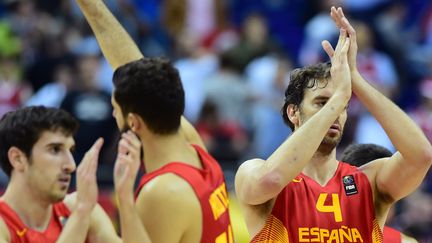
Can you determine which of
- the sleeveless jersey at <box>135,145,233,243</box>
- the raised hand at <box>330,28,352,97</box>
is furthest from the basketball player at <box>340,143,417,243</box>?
the sleeveless jersey at <box>135,145,233,243</box>

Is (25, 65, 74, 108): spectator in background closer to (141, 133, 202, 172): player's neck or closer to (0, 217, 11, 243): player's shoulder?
(0, 217, 11, 243): player's shoulder

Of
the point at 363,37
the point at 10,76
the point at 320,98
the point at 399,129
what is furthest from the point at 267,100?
the point at 399,129

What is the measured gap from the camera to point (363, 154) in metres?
7.93

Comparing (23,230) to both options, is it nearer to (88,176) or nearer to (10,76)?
(88,176)

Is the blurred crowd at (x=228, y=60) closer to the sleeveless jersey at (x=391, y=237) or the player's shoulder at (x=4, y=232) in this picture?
the sleeveless jersey at (x=391, y=237)

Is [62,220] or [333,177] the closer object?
[333,177]

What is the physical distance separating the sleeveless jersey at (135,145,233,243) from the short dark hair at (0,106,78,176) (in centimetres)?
135

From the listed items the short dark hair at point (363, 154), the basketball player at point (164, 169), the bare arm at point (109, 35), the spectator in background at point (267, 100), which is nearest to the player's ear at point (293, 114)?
the bare arm at point (109, 35)

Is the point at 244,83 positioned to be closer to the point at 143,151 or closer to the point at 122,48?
the point at 122,48

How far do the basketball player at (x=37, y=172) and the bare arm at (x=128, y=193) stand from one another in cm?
159

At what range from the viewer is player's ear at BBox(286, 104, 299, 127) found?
695 centimetres

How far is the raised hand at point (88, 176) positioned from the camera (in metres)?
5.93

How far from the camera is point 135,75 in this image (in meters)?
5.96

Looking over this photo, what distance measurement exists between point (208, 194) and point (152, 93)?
70 cm
